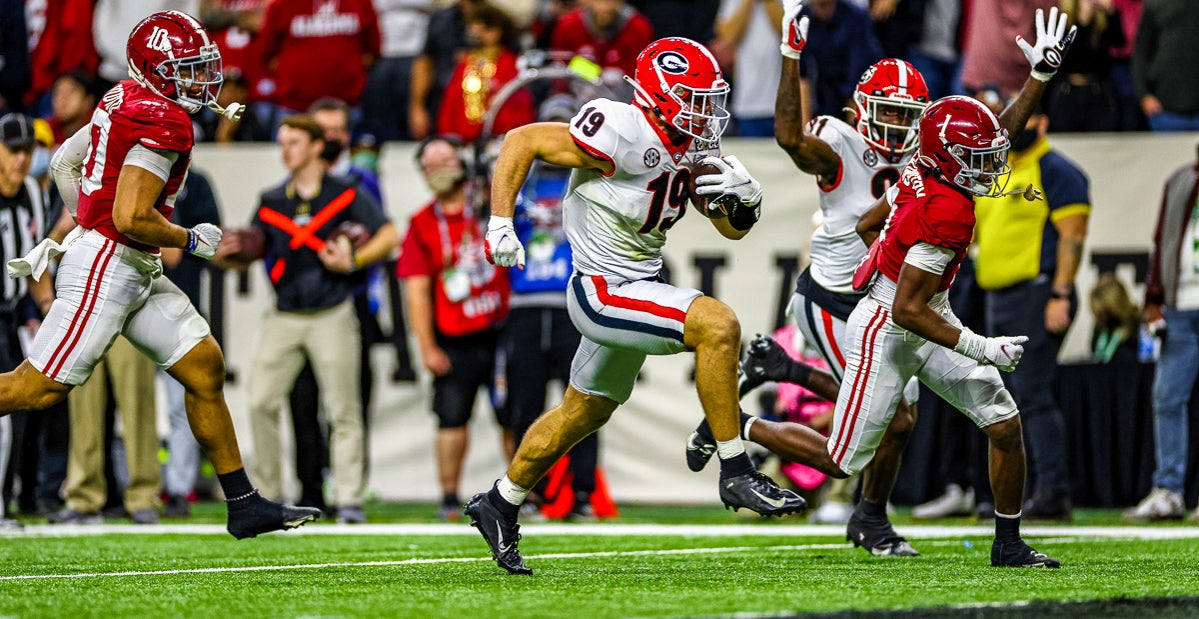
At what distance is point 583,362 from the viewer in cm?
627

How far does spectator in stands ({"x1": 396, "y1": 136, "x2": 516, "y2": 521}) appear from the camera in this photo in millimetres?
10133

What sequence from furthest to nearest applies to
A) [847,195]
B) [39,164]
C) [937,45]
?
[937,45]
[39,164]
[847,195]

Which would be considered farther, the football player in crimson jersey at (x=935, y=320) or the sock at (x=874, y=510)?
the sock at (x=874, y=510)

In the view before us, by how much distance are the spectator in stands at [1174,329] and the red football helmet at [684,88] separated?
4.32 meters

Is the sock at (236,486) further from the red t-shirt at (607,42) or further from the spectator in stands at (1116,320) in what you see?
the spectator in stands at (1116,320)

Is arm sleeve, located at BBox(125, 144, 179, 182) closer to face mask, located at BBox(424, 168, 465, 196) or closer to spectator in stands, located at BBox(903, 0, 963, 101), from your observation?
face mask, located at BBox(424, 168, 465, 196)

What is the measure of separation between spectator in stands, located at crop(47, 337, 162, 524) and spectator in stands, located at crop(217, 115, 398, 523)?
62 centimetres

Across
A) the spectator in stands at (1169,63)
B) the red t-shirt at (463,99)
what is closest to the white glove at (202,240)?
the red t-shirt at (463,99)

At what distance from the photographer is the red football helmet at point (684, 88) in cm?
623

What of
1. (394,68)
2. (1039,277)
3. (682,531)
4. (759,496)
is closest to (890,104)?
(759,496)

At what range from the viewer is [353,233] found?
988cm

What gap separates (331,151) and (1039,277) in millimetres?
4413

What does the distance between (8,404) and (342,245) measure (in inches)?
138

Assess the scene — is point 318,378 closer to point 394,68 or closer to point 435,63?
point 435,63
